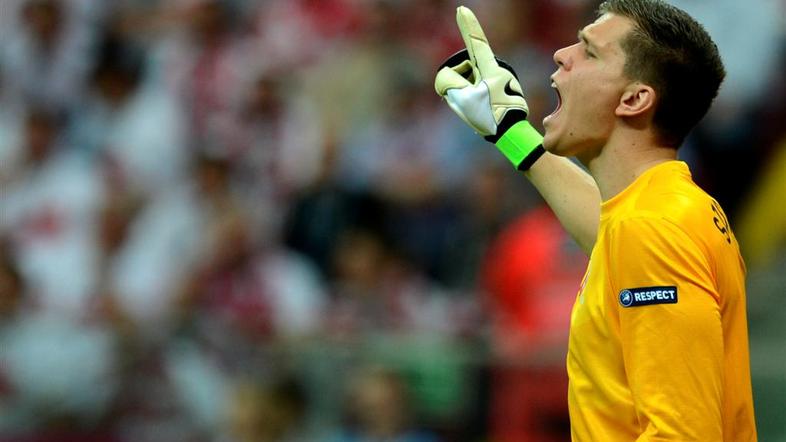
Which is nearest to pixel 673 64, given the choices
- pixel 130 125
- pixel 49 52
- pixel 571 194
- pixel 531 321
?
pixel 571 194

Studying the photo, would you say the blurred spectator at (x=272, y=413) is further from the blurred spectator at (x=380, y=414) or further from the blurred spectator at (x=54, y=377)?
the blurred spectator at (x=54, y=377)

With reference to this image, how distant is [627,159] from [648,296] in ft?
1.39

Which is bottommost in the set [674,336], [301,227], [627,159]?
[674,336]

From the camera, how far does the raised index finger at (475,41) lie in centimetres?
393

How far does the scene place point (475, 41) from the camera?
395 centimetres

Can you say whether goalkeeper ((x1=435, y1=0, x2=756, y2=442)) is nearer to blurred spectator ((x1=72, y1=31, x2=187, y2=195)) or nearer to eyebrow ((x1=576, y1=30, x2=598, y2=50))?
eyebrow ((x1=576, y1=30, x2=598, y2=50))

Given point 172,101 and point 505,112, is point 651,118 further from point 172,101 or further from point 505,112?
point 172,101

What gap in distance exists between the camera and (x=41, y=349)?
7449mm

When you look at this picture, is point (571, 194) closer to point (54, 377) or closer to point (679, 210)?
point (679, 210)

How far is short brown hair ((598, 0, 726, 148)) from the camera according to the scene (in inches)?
125

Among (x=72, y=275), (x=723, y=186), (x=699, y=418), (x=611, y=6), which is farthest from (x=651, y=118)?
(x=72, y=275)

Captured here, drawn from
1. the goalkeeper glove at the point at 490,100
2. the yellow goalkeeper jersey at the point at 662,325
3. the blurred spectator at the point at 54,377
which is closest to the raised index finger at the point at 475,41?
the goalkeeper glove at the point at 490,100

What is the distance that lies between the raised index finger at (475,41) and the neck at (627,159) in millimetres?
776

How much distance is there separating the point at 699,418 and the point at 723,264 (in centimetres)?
35
